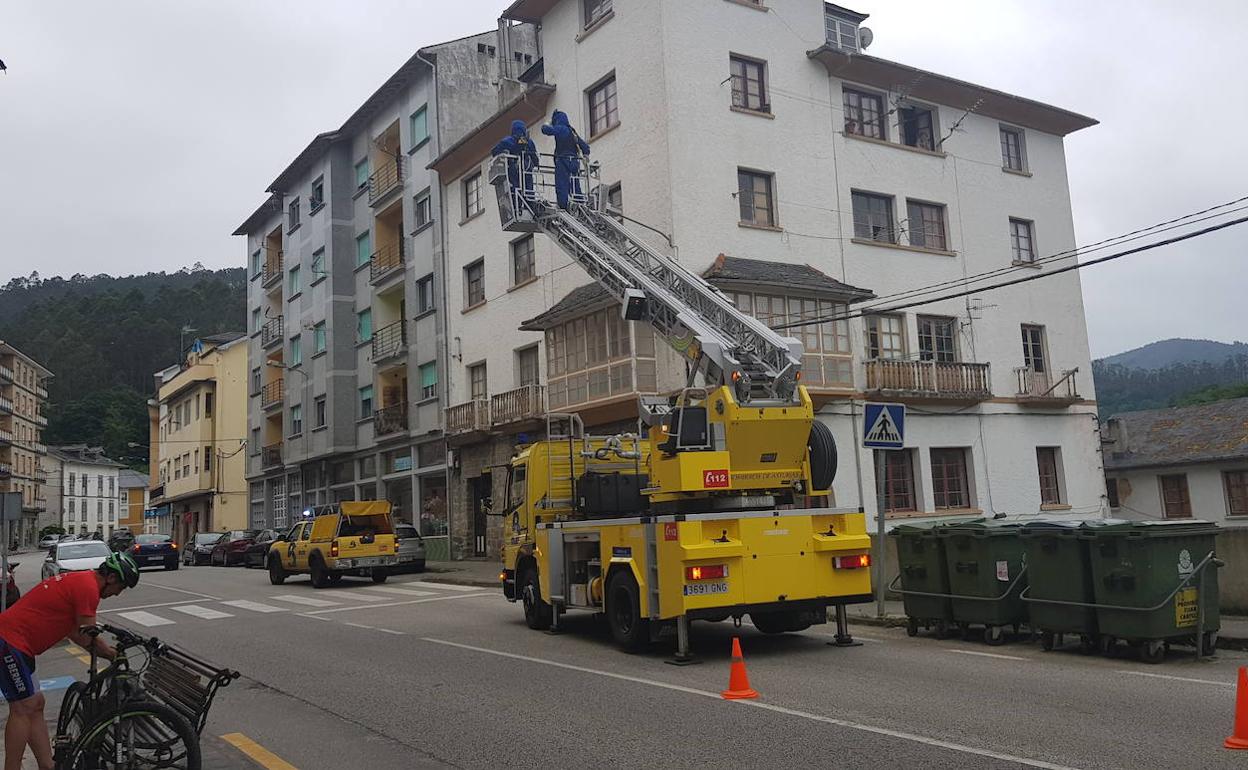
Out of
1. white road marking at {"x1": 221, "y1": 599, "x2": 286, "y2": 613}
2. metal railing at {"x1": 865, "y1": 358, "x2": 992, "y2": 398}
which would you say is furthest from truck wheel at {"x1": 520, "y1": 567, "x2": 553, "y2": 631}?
metal railing at {"x1": 865, "y1": 358, "x2": 992, "y2": 398}

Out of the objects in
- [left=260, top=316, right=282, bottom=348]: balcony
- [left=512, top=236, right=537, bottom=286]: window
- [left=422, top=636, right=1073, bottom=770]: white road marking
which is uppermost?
[left=260, top=316, right=282, bottom=348]: balcony

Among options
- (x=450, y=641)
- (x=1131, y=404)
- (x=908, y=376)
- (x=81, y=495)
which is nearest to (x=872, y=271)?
(x=908, y=376)

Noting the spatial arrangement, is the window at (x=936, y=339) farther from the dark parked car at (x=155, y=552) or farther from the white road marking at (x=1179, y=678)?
the dark parked car at (x=155, y=552)

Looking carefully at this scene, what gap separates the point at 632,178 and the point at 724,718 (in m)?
18.8

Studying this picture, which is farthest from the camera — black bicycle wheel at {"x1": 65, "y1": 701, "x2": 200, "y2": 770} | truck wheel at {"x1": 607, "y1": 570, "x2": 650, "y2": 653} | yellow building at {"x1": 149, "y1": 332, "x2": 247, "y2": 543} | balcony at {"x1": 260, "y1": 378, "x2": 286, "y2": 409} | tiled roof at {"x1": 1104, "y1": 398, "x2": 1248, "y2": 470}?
yellow building at {"x1": 149, "y1": 332, "x2": 247, "y2": 543}

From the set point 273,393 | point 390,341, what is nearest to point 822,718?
point 390,341

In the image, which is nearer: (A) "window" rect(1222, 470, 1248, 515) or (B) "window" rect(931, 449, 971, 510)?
(B) "window" rect(931, 449, 971, 510)

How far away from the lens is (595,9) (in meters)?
26.4

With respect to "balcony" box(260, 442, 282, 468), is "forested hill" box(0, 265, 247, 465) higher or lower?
higher

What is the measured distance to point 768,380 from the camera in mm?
12008

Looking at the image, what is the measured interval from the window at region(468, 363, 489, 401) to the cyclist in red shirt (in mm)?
25207

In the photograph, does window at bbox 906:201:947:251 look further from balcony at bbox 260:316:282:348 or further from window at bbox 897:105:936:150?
balcony at bbox 260:316:282:348

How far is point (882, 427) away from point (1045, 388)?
715 inches

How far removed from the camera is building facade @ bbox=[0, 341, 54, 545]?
84.6 metres
